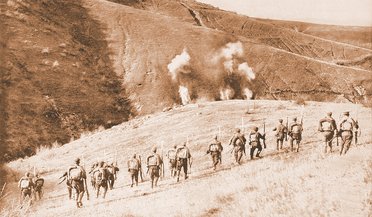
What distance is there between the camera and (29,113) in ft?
105

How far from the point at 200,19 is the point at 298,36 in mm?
14258

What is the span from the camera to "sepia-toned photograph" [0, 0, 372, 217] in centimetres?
1370

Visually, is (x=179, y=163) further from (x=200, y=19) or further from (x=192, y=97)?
(x=200, y=19)

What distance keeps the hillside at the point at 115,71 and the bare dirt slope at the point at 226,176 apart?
4902 millimetres

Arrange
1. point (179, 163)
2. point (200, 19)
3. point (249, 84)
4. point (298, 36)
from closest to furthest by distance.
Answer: point (179, 163)
point (249, 84)
point (200, 19)
point (298, 36)

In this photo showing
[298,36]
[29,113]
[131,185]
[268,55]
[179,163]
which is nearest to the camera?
[179,163]

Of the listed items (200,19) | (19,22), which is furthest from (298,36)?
(19,22)

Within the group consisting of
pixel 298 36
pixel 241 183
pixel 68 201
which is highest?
pixel 298 36

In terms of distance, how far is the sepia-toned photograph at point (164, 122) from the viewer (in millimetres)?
13695

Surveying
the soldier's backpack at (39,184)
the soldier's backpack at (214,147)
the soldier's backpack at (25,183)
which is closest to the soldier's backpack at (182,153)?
the soldier's backpack at (214,147)

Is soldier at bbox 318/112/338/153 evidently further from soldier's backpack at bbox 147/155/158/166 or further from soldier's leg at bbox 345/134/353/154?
soldier's backpack at bbox 147/155/158/166

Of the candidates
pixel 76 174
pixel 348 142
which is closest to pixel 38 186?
pixel 76 174

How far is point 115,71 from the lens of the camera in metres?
40.6

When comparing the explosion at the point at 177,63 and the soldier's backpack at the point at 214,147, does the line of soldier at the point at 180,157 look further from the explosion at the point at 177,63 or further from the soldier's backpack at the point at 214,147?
the explosion at the point at 177,63
